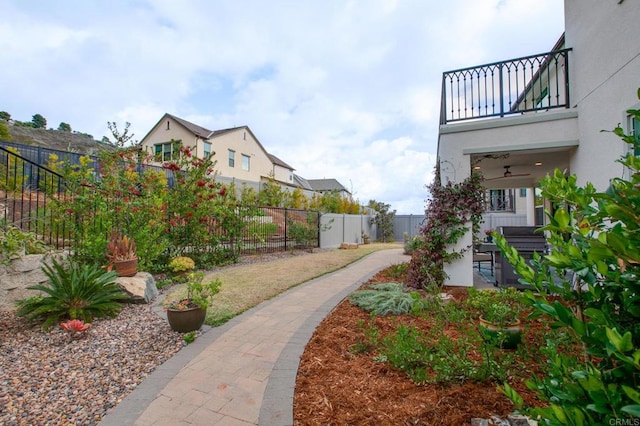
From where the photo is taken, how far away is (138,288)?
16.5 feet

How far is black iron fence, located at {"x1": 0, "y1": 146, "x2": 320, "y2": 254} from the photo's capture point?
5707mm

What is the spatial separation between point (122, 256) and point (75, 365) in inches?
106

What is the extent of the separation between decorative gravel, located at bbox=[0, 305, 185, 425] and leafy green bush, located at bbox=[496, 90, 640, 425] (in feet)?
9.66

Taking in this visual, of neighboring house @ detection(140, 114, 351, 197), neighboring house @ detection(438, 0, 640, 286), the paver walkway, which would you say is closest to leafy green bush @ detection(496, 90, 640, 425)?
the paver walkway

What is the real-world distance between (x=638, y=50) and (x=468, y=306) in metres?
3.86

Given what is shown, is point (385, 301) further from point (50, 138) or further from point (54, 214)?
point (50, 138)

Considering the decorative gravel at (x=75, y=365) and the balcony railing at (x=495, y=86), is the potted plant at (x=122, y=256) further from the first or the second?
the balcony railing at (x=495, y=86)

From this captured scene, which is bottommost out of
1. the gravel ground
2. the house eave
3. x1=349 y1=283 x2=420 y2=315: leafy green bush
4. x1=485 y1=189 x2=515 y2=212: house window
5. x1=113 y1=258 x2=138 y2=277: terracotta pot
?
the gravel ground

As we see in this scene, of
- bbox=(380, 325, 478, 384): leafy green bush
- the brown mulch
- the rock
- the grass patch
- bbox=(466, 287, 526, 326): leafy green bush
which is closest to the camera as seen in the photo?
the brown mulch

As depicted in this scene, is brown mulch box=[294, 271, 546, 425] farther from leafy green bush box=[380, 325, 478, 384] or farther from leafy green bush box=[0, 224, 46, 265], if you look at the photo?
leafy green bush box=[0, 224, 46, 265]

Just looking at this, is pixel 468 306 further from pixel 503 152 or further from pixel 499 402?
pixel 503 152

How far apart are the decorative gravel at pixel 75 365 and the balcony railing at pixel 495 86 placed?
6434 millimetres

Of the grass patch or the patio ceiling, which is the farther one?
the patio ceiling

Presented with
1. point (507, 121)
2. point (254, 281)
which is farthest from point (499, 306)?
point (254, 281)
